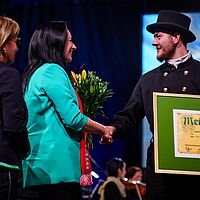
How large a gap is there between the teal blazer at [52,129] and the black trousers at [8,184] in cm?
31

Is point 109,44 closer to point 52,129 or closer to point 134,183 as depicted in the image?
point 134,183

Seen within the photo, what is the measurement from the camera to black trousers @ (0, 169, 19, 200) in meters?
2.67

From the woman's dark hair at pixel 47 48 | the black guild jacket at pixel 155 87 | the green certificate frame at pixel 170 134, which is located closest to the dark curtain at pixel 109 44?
the black guild jacket at pixel 155 87

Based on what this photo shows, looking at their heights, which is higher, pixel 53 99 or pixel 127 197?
pixel 53 99

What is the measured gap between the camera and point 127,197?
6527mm

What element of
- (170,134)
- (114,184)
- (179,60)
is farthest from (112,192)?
(170,134)

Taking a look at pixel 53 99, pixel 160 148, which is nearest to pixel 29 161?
pixel 53 99

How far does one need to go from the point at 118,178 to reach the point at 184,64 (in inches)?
126

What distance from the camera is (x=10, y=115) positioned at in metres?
2.67

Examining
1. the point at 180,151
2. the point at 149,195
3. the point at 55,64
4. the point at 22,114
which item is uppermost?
the point at 55,64

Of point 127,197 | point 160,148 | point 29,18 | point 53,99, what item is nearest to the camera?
point 53,99

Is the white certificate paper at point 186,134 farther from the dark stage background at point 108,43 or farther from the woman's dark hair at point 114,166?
the dark stage background at point 108,43

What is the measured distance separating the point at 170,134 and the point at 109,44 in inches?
158

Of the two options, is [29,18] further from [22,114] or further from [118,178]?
[22,114]
